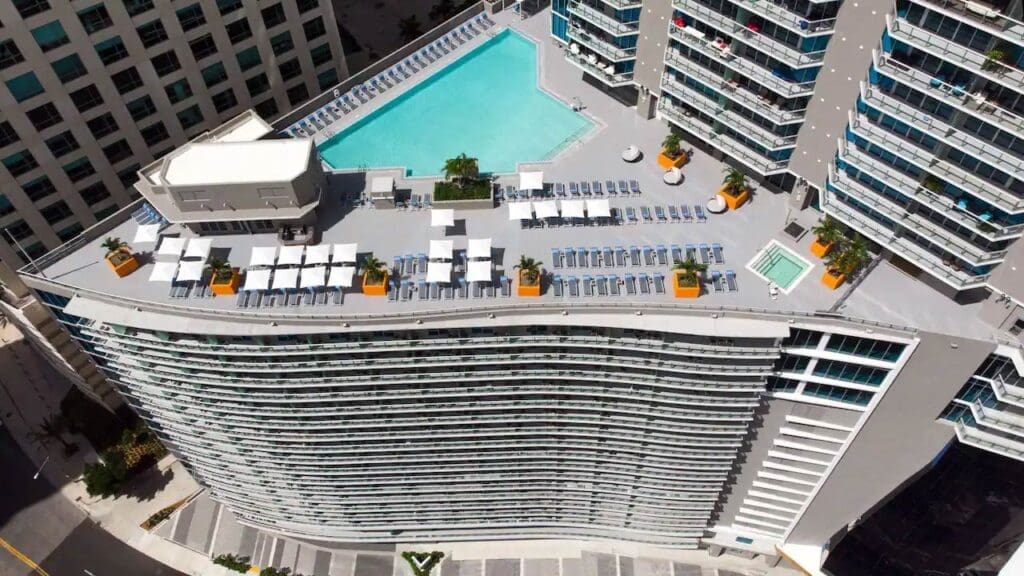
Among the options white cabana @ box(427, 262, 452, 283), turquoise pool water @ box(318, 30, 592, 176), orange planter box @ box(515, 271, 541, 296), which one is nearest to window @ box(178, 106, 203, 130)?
turquoise pool water @ box(318, 30, 592, 176)

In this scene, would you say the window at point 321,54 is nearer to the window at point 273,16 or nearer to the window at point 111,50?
the window at point 273,16

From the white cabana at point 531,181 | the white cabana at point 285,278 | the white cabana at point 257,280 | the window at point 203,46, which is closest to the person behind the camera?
the white cabana at point 285,278

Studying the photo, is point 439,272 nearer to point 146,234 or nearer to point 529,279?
point 529,279

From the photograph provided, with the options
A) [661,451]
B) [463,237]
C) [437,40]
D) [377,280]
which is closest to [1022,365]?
[661,451]

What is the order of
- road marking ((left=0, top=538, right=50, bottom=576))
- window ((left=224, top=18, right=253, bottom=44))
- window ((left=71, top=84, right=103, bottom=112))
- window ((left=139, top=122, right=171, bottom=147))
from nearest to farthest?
1. window ((left=71, top=84, right=103, bottom=112))
2. window ((left=224, top=18, right=253, bottom=44))
3. window ((left=139, top=122, right=171, bottom=147))
4. road marking ((left=0, top=538, right=50, bottom=576))

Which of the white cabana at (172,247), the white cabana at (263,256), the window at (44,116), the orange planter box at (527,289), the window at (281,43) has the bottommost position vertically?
the white cabana at (172,247)

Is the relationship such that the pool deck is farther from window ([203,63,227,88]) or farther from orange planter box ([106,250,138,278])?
window ([203,63,227,88])

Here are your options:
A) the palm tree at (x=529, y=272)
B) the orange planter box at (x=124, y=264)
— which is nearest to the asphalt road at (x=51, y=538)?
the orange planter box at (x=124, y=264)

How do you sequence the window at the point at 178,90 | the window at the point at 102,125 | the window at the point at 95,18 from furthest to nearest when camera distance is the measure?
Answer: the window at the point at 178,90 < the window at the point at 102,125 < the window at the point at 95,18
